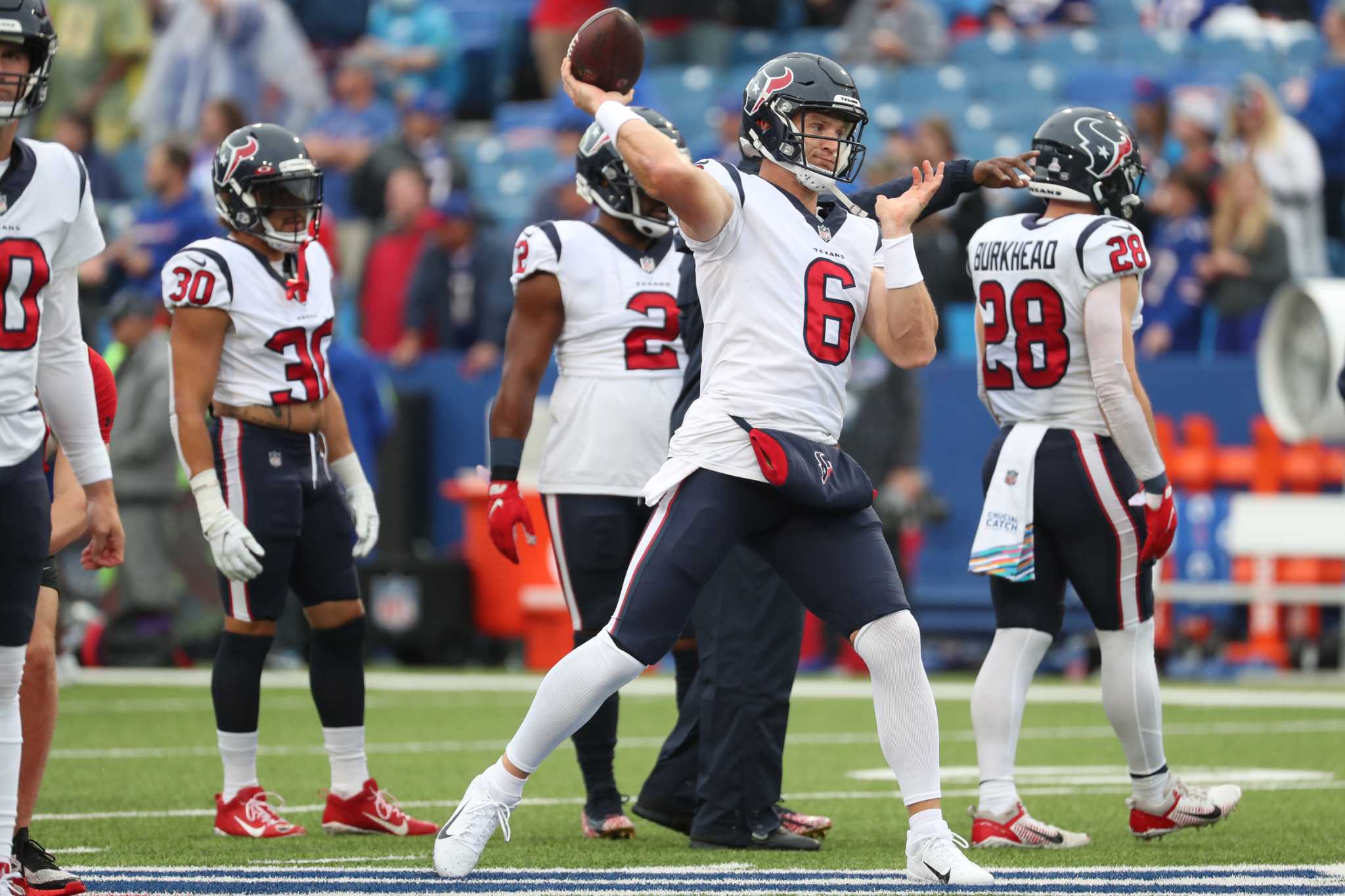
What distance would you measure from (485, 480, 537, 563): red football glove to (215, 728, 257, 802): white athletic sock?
3.10 feet

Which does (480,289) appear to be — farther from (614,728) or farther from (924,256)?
(614,728)

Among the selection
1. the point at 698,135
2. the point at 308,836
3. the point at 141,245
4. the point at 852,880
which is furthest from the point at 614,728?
the point at 698,135

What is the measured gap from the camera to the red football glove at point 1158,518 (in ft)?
18.5

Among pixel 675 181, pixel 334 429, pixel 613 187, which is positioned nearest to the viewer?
pixel 675 181

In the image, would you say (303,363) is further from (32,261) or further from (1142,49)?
(1142,49)

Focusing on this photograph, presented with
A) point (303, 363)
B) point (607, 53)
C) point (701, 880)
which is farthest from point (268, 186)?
point (701, 880)

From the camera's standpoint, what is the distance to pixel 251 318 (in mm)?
5996

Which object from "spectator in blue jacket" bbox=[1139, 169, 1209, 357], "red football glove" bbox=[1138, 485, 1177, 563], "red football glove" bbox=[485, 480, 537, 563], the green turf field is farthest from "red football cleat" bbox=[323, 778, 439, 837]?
"spectator in blue jacket" bbox=[1139, 169, 1209, 357]

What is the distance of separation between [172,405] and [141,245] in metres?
8.23

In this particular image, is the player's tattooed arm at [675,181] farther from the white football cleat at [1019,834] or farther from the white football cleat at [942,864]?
the white football cleat at [1019,834]

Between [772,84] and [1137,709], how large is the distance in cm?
200

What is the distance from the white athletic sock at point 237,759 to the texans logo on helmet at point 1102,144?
2.78 meters

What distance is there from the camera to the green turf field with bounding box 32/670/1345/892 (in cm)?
540

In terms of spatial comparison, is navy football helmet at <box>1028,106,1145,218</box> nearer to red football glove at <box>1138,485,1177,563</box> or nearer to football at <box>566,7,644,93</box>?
red football glove at <box>1138,485,1177,563</box>
